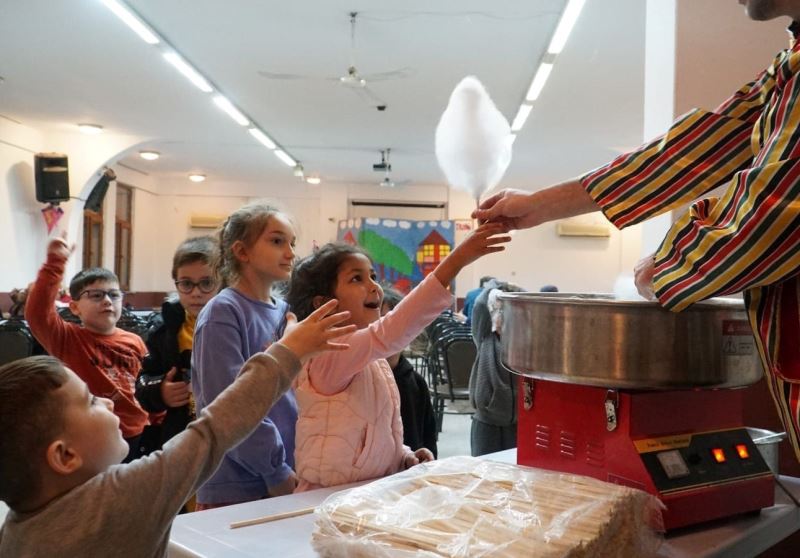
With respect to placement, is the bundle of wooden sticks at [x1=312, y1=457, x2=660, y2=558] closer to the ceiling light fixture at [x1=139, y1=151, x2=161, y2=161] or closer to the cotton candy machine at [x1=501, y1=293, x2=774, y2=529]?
the cotton candy machine at [x1=501, y1=293, x2=774, y2=529]

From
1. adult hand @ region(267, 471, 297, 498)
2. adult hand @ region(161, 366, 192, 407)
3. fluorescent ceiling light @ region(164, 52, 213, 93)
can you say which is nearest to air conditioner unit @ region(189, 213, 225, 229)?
fluorescent ceiling light @ region(164, 52, 213, 93)

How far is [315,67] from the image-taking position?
5660 millimetres

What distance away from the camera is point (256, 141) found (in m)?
8.85

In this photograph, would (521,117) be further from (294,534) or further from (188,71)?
(294,534)

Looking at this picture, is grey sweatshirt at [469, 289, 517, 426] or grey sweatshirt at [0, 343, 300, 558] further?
grey sweatshirt at [469, 289, 517, 426]

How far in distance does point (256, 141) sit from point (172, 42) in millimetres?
3722

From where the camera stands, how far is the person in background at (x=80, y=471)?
2.96 feet

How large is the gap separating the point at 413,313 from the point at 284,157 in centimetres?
874

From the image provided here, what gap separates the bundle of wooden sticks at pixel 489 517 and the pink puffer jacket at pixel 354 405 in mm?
365

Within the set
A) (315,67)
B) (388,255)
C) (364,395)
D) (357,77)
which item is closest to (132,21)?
(315,67)

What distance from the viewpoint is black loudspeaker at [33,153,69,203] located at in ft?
25.0

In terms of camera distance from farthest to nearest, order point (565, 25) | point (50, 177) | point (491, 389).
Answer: point (50, 177) < point (565, 25) < point (491, 389)

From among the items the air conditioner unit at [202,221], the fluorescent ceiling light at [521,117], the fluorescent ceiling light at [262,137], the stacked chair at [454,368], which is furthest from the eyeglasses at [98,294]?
the air conditioner unit at [202,221]

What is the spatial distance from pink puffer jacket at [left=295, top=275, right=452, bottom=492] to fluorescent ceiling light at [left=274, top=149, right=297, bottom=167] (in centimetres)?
817
